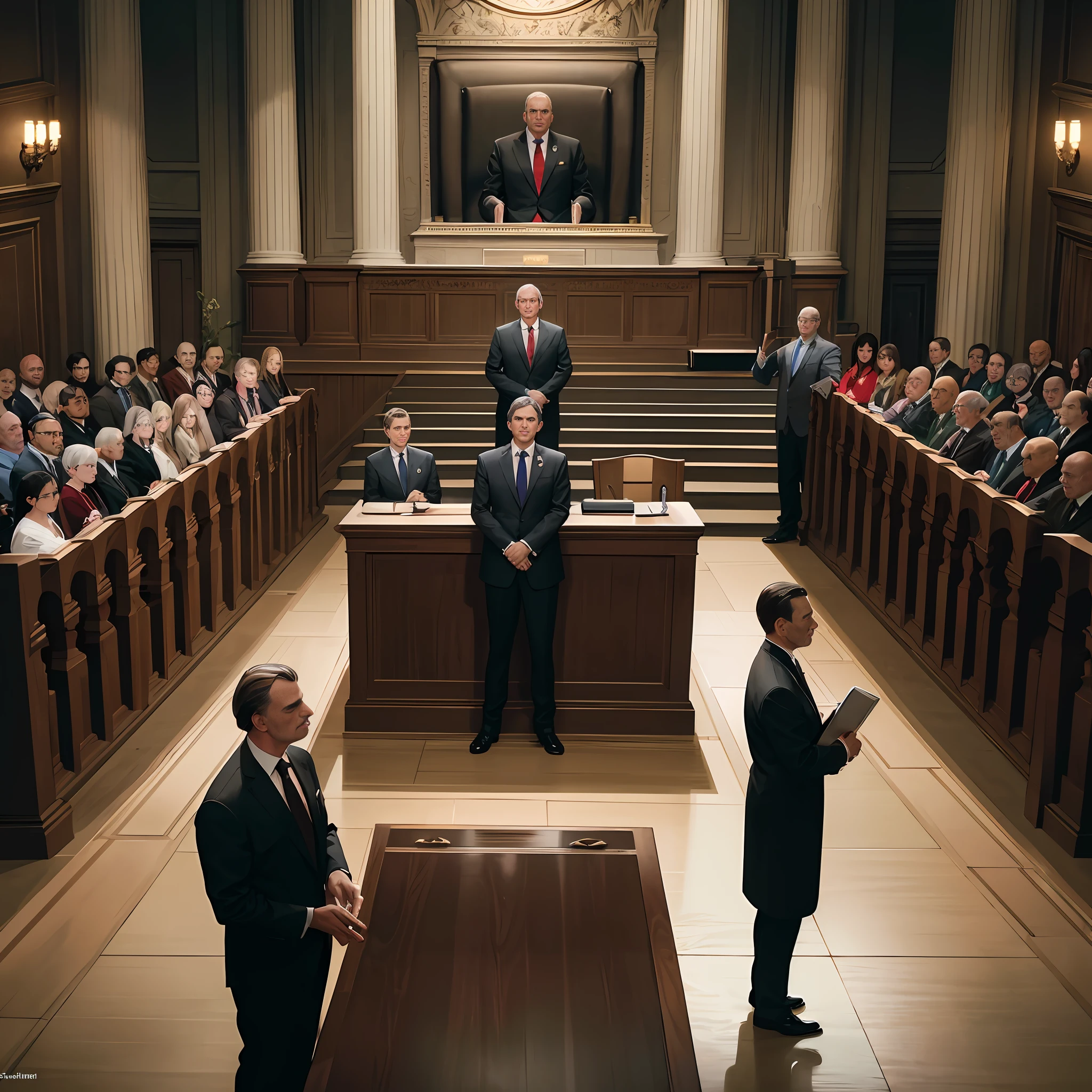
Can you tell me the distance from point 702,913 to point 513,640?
1.91 metres

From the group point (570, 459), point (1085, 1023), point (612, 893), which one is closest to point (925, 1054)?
point (1085, 1023)

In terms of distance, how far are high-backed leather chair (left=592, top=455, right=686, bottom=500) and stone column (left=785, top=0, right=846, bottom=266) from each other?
6253 millimetres

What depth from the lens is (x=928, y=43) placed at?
15594 millimetres

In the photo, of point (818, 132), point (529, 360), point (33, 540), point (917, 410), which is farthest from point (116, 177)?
point (917, 410)

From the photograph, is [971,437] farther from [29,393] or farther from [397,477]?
[29,393]

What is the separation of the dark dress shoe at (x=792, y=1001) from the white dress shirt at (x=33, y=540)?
3396 mm

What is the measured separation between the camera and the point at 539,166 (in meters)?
14.8

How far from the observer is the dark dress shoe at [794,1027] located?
12.5ft

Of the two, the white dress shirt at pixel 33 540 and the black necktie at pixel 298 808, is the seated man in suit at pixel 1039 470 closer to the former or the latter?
the black necktie at pixel 298 808

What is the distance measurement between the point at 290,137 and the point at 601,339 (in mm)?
4233

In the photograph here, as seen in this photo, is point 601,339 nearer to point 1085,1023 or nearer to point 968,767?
point 968,767

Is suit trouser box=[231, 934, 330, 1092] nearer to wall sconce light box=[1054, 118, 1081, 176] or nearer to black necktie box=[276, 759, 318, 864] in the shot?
black necktie box=[276, 759, 318, 864]

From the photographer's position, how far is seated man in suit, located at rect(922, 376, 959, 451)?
8219 millimetres

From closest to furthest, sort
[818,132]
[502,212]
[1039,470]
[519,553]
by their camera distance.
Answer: [519,553], [1039,470], [818,132], [502,212]
